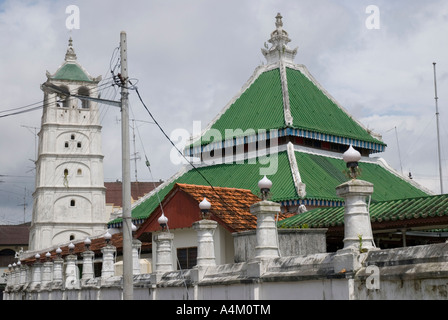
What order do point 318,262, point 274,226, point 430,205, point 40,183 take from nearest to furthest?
point 318,262 < point 274,226 < point 430,205 < point 40,183

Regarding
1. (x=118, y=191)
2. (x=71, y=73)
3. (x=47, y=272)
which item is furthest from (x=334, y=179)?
(x=118, y=191)

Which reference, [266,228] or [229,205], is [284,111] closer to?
[229,205]

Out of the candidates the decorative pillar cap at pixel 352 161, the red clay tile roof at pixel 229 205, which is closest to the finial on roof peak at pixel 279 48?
the red clay tile roof at pixel 229 205

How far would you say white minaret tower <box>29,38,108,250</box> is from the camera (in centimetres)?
7100

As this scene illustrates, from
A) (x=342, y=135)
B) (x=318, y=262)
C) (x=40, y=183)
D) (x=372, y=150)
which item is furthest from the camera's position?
(x=40, y=183)

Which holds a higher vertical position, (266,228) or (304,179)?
(304,179)

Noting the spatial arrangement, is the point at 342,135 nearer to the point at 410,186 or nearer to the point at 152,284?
the point at 410,186

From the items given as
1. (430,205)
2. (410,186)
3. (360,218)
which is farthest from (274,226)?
(410,186)

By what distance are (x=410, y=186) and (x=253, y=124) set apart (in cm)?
960

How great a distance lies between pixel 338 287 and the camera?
38.8ft

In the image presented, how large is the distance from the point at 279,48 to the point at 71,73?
1508 inches

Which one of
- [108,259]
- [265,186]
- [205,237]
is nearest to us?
[265,186]

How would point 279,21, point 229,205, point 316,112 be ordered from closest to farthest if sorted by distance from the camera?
point 229,205 → point 316,112 → point 279,21

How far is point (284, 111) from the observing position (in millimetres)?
35438
